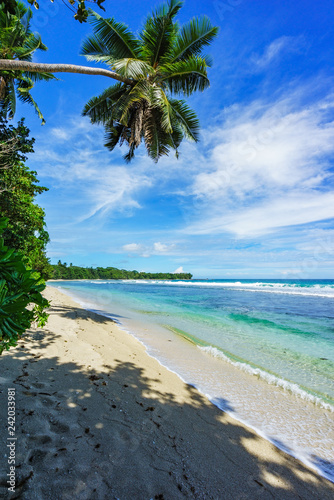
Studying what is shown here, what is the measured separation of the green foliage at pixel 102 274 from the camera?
355ft

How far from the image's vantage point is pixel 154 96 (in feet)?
27.5

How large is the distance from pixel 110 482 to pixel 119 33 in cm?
1221

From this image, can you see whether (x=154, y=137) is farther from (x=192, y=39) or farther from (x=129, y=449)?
(x=129, y=449)

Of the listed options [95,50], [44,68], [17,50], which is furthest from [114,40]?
[44,68]

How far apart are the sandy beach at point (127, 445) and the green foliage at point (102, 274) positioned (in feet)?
346

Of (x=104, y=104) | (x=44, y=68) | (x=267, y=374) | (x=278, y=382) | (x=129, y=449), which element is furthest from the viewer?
(x=104, y=104)

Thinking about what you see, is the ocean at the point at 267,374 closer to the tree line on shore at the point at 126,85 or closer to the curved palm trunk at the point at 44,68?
the tree line on shore at the point at 126,85

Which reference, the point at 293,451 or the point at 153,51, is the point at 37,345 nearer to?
the point at 293,451

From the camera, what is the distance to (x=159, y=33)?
9.28 meters

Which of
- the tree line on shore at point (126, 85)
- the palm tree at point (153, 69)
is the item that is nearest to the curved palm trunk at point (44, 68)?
the tree line on shore at point (126, 85)

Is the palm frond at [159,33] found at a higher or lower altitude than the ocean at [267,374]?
higher

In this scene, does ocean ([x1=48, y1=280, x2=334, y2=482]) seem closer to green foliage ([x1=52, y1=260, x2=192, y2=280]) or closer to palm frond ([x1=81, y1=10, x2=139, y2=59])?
palm frond ([x1=81, y1=10, x2=139, y2=59])

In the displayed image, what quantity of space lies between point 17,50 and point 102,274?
124 metres

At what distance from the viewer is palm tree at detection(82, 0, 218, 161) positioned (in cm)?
840
